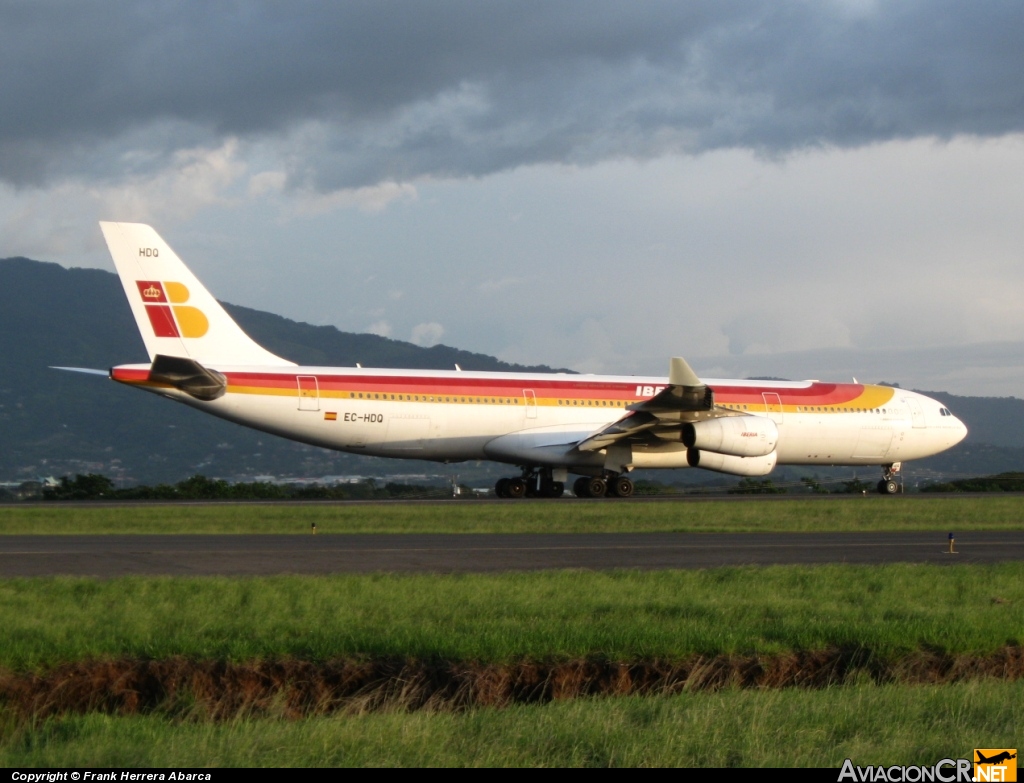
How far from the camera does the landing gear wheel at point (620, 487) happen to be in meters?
38.9

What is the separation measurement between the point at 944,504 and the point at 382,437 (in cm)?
1665

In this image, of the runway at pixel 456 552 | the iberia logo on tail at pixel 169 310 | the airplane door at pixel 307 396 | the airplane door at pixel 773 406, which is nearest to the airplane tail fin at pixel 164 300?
the iberia logo on tail at pixel 169 310

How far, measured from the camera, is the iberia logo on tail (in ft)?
113

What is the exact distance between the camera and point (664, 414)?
121 ft

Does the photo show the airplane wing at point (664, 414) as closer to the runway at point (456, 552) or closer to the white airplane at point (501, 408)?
the white airplane at point (501, 408)

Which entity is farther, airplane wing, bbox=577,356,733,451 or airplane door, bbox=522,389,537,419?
airplane door, bbox=522,389,537,419

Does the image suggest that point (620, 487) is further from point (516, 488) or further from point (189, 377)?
point (189, 377)

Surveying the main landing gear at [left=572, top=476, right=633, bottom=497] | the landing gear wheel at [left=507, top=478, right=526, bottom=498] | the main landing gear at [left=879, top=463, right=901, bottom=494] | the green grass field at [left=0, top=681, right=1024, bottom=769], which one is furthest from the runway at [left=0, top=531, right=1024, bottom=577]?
the main landing gear at [left=879, top=463, right=901, bottom=494]

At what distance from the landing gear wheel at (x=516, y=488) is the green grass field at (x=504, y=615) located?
977 inches

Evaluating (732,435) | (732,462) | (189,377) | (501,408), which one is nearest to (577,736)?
(189,377)

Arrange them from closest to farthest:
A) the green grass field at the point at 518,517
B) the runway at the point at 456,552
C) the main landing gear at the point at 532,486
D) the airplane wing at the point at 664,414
A: the runway at the point at 456,552 < the green grass field at the point at 518,517 < the airplane wing at the point at 664,414 < the main landing gear at the point at 532,486

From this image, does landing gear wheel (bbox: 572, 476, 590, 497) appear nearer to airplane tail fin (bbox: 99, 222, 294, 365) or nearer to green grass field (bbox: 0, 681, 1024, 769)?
airplane tail fin (bbox: 99, 222, 294, 365)

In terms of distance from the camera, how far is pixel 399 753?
7055 mm

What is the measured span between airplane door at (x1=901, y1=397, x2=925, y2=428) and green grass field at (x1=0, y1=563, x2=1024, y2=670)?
28775mm
